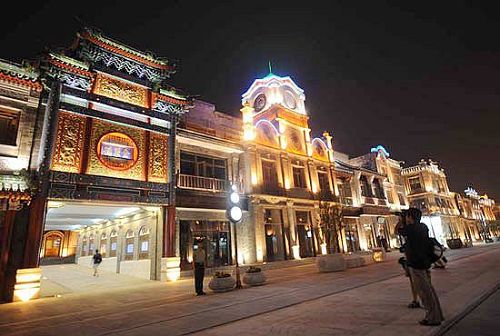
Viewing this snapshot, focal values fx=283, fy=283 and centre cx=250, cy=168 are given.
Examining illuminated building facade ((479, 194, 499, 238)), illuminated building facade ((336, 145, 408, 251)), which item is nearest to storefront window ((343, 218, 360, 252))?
illuminated building facade ((336, 145, 408, 251))

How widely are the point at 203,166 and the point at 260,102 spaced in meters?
10.5

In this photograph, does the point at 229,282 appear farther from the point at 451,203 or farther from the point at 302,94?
the point at 451,203

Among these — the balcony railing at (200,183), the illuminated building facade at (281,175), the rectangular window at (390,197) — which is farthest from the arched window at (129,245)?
the rectangular window at (390,197)

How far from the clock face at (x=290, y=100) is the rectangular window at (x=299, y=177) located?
584 centimetres

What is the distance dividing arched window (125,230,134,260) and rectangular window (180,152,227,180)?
503 cm

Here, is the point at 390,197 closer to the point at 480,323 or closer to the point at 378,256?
the point at 378,256

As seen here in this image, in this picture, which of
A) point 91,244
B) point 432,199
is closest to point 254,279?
point 91,244

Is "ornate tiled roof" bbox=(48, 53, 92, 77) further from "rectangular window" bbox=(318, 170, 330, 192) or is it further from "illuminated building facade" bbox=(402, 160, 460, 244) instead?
"illuminated building facade" bbox=(402, 160, 460, 244)

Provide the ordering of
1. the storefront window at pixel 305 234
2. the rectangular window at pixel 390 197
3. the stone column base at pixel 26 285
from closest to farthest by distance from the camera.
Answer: the stone column base at pixel 26 285 → the storefront window at pixel 305 234 → the rectangular window at pixel 390 197

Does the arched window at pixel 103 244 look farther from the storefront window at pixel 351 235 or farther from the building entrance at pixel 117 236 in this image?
the storefront window at pixel 351 235

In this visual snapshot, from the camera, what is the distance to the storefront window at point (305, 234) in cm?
2169

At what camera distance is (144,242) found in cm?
1578

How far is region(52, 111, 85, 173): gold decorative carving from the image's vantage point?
1206 centimetres

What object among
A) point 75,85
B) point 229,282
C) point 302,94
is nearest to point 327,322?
point 229,282
